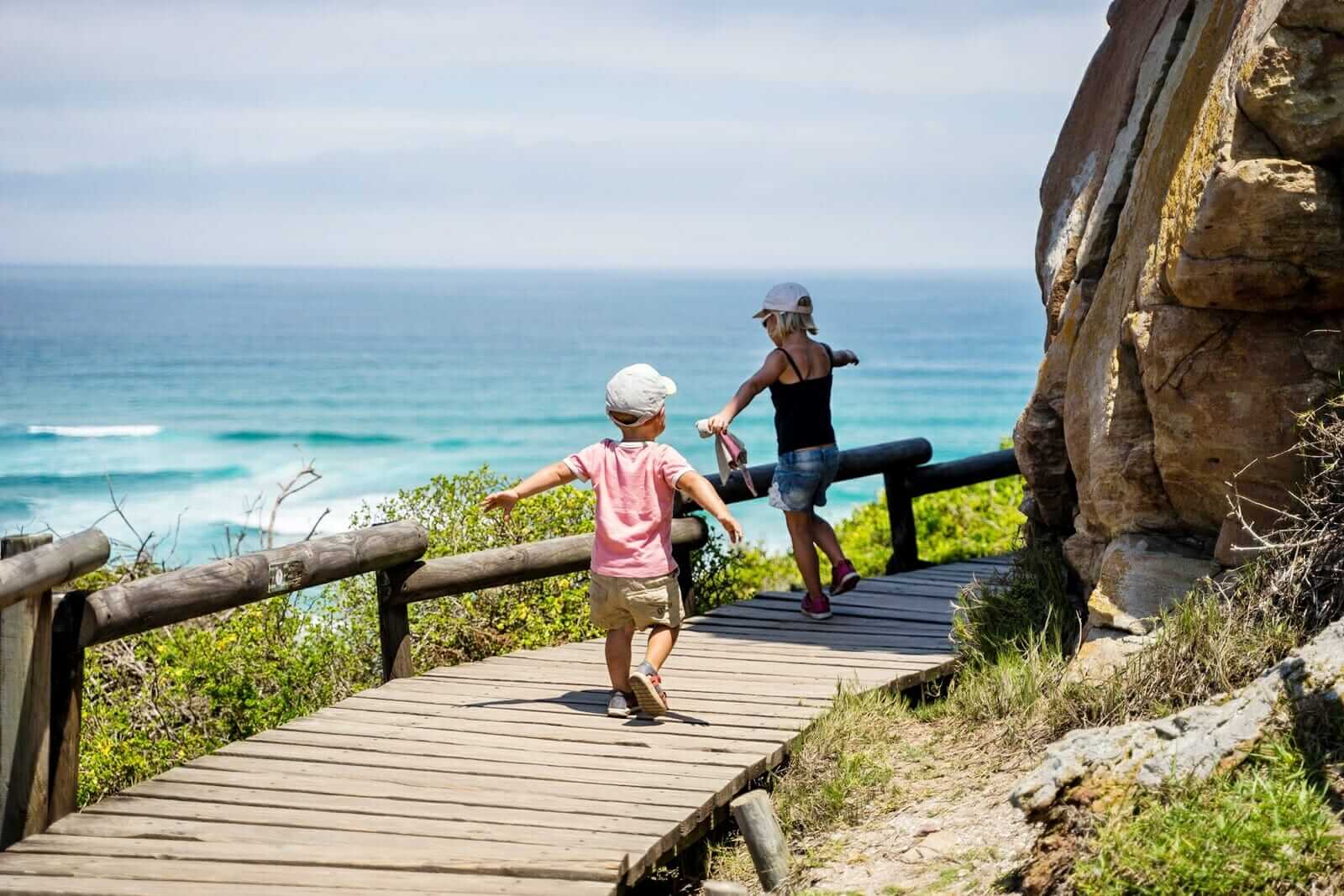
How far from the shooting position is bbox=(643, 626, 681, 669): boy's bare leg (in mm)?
6555

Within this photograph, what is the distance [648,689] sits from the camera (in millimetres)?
6391

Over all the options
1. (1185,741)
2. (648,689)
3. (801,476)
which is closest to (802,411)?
(801,476)

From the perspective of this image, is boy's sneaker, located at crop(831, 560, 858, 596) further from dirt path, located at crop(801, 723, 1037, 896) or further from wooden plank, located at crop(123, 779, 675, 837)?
wooden plank, located at crop(123, 779, 675, 837)

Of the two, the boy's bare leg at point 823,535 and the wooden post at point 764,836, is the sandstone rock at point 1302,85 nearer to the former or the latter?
the wooden post at point 764,836

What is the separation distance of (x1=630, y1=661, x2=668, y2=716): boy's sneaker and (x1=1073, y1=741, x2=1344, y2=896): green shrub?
2.42 meters

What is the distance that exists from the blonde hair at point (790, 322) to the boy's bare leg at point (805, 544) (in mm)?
1057

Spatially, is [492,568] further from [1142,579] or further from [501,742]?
[1142,579]

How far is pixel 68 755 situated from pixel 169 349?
75.9 m

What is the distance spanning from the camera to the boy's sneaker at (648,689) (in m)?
6.38

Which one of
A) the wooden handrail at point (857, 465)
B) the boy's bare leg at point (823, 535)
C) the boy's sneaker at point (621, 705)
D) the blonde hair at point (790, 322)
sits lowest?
the boy's sneaker at point (621, 705)

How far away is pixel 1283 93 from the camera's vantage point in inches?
205

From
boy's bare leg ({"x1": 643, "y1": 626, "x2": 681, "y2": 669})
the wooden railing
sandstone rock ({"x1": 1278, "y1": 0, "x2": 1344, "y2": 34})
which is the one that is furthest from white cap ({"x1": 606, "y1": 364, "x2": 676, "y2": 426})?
sandstone rock ({"x1": 1278, "y1": 0, "x2": 1344, "y2": 34})

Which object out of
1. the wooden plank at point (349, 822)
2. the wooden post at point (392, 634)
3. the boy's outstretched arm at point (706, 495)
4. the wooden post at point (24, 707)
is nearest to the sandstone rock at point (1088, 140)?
the boy's outstretched arm at point (706, 495)

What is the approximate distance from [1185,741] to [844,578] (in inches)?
168
